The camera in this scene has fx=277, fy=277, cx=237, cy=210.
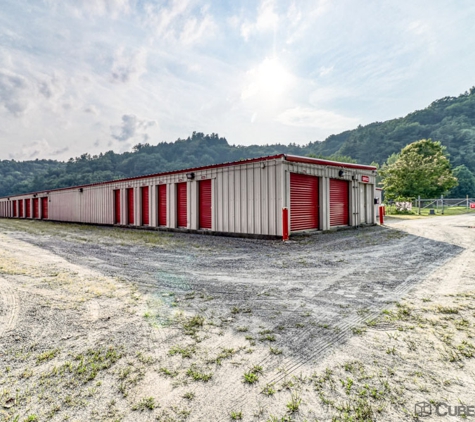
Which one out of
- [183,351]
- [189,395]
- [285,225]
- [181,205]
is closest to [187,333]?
[183,351]

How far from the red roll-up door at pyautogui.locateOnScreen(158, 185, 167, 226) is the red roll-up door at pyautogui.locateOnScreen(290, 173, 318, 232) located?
23.6ft

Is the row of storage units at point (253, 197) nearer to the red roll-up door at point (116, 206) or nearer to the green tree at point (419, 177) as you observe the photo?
the red roll-up door at point (116, 206)

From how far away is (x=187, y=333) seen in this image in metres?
2.81

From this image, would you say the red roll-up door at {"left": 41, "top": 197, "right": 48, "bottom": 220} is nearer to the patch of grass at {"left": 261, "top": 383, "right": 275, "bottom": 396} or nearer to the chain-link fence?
the patch of grass at {"left": 261, "top": 383, "right": 275, "bottom": 396}

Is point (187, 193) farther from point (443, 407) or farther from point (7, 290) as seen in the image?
point (443, 407)

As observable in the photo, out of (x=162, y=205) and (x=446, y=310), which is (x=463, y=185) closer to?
(x=162, y=205)

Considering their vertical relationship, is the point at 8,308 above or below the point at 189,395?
above

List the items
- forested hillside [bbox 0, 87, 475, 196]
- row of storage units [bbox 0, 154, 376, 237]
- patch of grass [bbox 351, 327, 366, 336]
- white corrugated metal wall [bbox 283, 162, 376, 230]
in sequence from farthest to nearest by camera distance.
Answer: forested hillside [bbox 0, 87, 475, 196] < white corrugated metal wall [bbox 283, 162, 376, 230] < row of storage units [bbox 0, 154, 376, 237] < patch of grass [bbox 351, 327, 366, 336]

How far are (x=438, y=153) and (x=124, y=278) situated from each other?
42.3 m

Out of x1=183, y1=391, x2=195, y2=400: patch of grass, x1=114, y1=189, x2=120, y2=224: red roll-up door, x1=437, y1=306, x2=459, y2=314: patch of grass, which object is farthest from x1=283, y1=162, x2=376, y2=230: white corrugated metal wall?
x1=114, y1=189, x2=120, y2=224: red roll-up door

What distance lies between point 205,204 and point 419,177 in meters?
31.4

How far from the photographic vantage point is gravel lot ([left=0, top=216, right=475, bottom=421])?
A: 184cm

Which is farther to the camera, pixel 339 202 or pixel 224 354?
pixel 339 202

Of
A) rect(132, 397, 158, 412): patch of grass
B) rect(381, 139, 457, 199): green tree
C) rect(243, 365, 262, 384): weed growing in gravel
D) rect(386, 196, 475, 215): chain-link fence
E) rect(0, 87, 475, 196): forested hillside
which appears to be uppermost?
rect(0, 87, 475, 196): forested hillside
